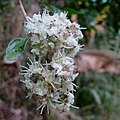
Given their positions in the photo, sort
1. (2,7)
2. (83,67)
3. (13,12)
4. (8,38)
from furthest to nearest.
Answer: (83,67)
(8,38)
(13,12)
(2,7)

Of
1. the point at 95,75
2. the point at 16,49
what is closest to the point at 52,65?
the point at 16,49

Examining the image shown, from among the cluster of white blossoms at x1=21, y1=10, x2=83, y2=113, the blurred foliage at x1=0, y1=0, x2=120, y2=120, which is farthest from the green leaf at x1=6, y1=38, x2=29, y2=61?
the blurred foliage at x1=0, y1=0, x2=120, y2=120

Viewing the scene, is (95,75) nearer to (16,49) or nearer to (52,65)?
(16,49)

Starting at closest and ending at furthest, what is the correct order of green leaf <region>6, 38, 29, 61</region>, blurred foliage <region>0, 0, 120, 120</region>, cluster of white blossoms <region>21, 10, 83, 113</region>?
cluster of white blossoms <region>21, 10, 83, 113</region> → green leaf <region>6, 38, 29, 61</region> → blurred foliage <region>0, 0, 120, 120</region>

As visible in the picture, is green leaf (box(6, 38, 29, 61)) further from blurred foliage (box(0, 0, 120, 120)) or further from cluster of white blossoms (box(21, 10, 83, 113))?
blurred foliage (box(0, 0, 120, 120))

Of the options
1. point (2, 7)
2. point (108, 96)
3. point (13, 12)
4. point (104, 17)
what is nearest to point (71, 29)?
point (2, 7)

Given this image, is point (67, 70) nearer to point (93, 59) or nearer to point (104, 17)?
point (104, 17)

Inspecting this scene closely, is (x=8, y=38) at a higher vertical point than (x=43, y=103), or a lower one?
higher
